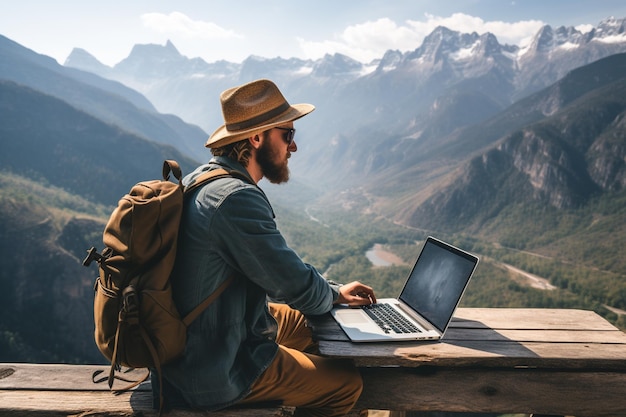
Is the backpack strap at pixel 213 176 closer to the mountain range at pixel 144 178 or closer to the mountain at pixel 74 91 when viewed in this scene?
the mountain range at pixel 144 178

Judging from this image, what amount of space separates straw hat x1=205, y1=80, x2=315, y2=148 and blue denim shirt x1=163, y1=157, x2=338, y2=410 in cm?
46

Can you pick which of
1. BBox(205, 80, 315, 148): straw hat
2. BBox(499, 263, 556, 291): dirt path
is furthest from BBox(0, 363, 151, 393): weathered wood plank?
BBox(499, 263, 556, 291): dirt path

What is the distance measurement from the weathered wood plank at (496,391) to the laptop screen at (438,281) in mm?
384

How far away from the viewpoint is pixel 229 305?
8.21ft

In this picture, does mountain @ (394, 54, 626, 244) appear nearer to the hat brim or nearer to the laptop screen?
the laptop screen

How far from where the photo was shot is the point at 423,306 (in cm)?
325

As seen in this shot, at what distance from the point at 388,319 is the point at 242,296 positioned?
4.03 ft

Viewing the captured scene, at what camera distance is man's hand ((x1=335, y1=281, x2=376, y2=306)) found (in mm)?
3324

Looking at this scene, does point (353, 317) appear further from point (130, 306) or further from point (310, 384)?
point (130, 306)

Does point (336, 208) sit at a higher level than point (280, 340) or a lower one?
lower

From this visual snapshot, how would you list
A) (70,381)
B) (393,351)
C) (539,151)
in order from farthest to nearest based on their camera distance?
(539,151) → (70,381) → (393,351)

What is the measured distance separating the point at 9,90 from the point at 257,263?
116 metres

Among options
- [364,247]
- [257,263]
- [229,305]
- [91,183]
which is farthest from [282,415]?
[364,247]

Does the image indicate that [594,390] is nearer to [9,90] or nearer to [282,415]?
[282,415]
